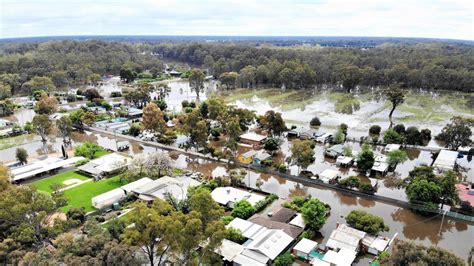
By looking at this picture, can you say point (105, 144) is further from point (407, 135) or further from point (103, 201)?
point (407, 135)

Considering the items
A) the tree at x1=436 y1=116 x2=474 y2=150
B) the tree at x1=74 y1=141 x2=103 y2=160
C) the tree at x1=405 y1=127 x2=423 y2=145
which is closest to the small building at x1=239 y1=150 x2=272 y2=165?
the tree at x1=74 y1=141 x2=103 y2=160

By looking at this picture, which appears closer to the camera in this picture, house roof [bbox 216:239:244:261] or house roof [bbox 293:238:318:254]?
house roof [bbox 216:239:244:261]

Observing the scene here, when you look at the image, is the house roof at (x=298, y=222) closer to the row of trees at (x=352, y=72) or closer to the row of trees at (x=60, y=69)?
the row of trees at (x=352, y=72)

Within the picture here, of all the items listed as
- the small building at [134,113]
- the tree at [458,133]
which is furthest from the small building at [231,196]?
the small building at [134,113]

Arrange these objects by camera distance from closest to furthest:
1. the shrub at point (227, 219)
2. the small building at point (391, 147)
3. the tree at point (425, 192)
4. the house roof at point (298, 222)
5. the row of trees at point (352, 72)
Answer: the house roof at point (298, 222) < the shrub at point (227, 219) < the tree at point (425, 192) < the small building at point (391, 147) < the row of trees at point (352, 72)

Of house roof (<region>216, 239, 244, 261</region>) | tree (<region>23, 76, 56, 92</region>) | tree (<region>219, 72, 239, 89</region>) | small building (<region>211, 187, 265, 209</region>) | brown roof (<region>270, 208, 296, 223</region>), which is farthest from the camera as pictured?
tree (<region>219, 72, 239, 89</region>)

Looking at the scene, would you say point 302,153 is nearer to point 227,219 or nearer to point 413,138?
point 227,219

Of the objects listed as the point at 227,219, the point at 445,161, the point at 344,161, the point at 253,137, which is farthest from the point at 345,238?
the point at 253,137

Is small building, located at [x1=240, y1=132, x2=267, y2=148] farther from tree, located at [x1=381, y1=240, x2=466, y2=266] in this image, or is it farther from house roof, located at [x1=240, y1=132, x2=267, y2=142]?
tree, located at [x1=381, y1=240, x2=466, y2=266]
